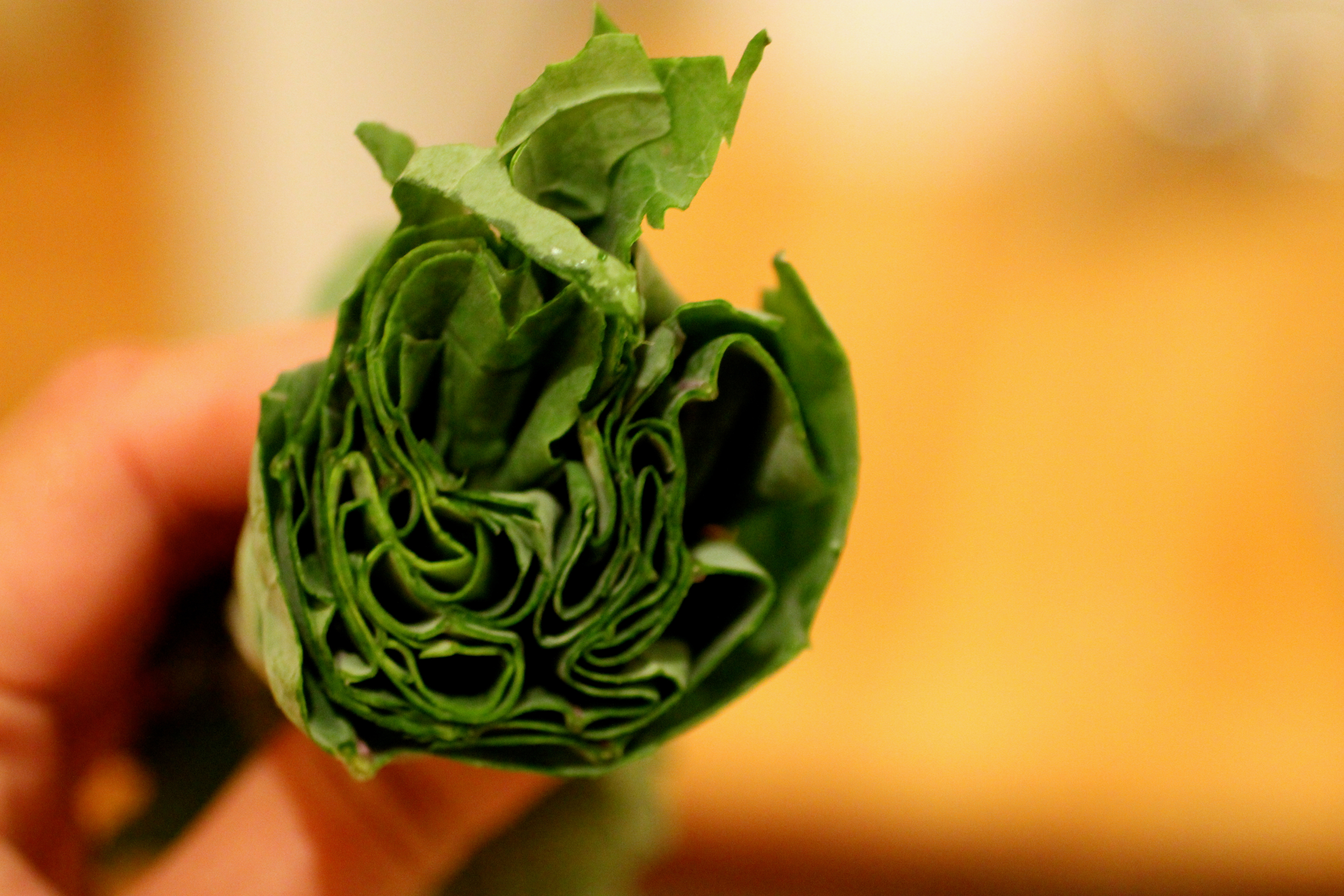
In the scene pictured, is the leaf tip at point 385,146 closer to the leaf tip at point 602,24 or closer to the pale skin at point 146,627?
the leaf tip at point 602,24

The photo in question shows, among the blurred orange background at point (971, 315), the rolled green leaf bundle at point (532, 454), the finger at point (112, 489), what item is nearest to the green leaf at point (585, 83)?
the rolled green leaf bundle at point (532, 454)

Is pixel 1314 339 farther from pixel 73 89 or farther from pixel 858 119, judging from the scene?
pixel 73 89

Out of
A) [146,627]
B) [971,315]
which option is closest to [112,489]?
[146,627]

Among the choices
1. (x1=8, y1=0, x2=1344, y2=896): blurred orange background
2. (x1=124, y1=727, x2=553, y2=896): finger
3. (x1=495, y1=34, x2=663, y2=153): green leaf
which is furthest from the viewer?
(x1=8, y1=0, x2=1344, y2=896): blurred orange background

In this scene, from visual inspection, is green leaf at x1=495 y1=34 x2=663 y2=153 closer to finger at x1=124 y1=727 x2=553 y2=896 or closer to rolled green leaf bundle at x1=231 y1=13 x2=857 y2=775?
rolled green leaf bundle at x1=231 y1=13 x2=857 y2=775

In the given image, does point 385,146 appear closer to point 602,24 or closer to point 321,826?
point 602,24

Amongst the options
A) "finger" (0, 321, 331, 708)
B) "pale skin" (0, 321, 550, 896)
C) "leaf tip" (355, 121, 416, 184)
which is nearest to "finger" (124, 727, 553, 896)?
"pale skin" (0, 321, 550, 896)
